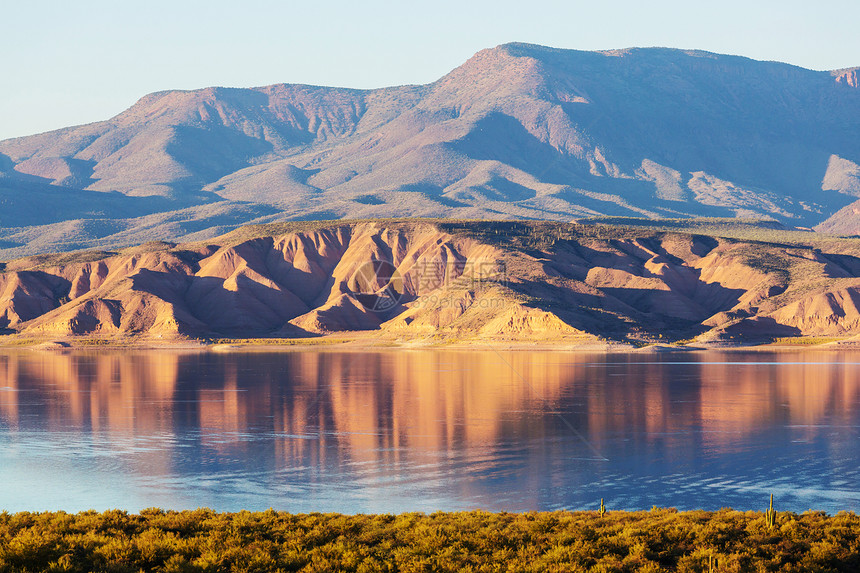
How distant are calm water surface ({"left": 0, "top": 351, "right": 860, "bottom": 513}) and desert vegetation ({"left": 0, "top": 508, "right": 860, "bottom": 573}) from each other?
10399 mm

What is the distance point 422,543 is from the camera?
84.5 feet

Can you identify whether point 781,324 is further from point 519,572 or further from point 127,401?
point 519,572

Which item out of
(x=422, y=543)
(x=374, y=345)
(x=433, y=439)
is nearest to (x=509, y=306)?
(x=374, y=345)

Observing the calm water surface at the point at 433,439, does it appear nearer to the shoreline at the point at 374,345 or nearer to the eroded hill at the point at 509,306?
the shoreline at the point at 374,345

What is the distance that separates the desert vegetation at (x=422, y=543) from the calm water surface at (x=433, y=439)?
34.1 ft

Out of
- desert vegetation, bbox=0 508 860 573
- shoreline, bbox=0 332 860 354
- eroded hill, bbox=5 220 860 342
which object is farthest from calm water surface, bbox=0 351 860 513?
eroded hill, bbox=5 220 860 342

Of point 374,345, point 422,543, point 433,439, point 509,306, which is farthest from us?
point 374,345

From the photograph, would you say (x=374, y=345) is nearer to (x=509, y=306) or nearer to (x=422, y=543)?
(x=509, y=306)

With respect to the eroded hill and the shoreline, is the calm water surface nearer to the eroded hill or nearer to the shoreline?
the shoreline

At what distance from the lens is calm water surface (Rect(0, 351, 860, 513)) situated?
41531 mm

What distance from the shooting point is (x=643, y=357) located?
13412 centimetres

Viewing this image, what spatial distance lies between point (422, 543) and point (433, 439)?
102 ft

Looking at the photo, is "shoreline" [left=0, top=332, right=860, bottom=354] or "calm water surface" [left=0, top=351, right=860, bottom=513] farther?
"shoreline" [left=0, top=332, right=860, bottom=354]

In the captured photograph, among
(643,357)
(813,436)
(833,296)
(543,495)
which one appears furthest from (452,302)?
(543,495)
